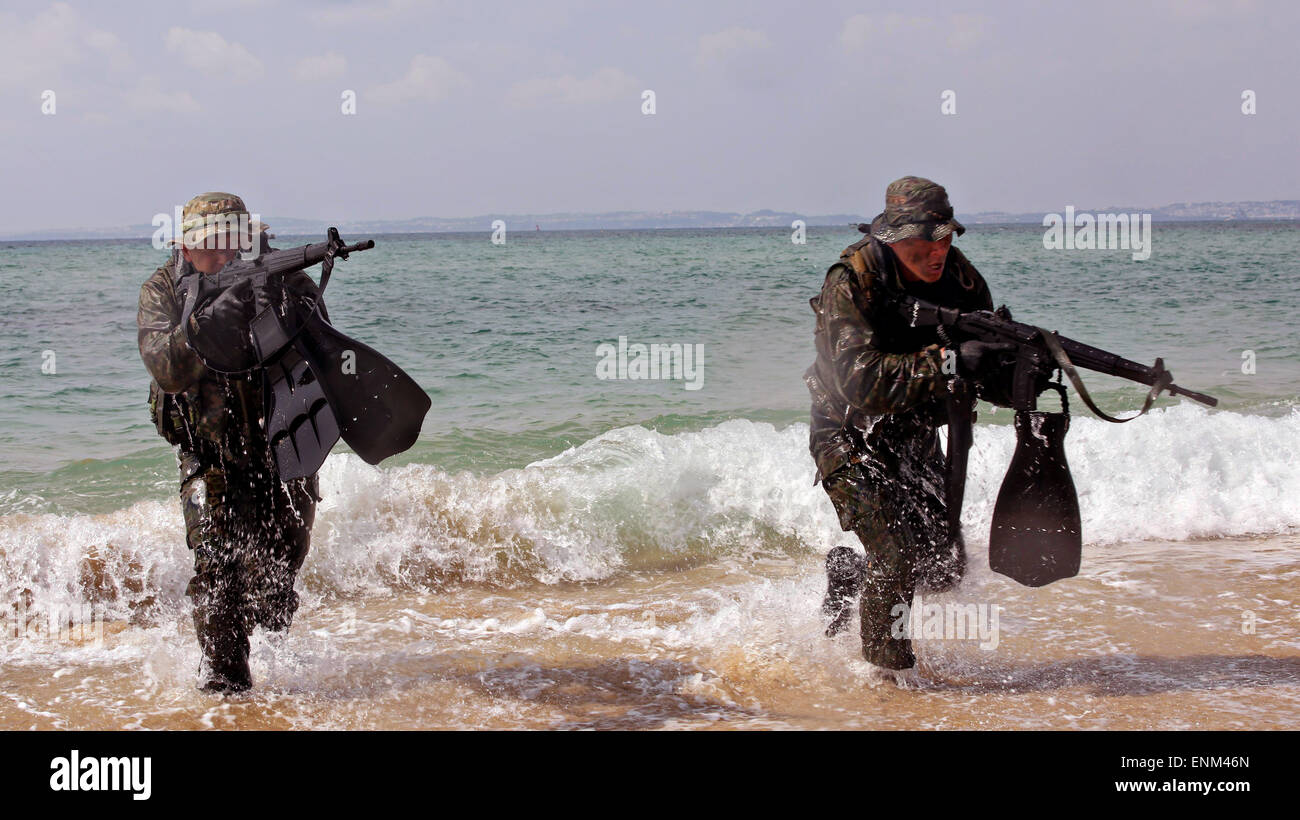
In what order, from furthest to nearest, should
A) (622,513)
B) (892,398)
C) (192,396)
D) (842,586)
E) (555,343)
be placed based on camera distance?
(555,343) < (622,513) < (842,586) < (192,396) < (892,398)

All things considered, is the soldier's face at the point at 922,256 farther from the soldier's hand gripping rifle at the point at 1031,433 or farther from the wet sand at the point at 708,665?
the wet sand at the point at 708,665

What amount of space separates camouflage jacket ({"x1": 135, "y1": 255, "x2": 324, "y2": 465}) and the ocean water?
2.98 ft

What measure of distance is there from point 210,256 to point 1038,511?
297 cm

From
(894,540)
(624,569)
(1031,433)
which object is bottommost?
(624,569)

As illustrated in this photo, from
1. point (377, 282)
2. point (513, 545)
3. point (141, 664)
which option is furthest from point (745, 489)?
point (377, 282)

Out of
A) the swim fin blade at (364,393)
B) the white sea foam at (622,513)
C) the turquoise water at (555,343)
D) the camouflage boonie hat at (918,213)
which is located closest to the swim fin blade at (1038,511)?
the camouflage boonie hat at (918,213)

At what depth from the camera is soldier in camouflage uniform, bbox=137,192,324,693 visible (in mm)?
3623

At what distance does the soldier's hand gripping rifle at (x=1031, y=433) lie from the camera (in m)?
3.50

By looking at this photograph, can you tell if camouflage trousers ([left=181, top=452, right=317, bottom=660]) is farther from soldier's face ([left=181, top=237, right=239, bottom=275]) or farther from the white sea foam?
the white sea foam

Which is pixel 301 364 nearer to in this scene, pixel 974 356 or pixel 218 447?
pixel 218 447

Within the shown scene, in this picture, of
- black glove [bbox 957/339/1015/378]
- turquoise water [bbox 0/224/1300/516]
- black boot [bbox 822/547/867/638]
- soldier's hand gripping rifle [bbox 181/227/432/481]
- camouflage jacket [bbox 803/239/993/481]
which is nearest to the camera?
black glove [bbox 957/339/1015/378]

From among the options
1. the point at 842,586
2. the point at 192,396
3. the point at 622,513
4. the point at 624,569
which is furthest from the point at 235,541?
the point at 622,513

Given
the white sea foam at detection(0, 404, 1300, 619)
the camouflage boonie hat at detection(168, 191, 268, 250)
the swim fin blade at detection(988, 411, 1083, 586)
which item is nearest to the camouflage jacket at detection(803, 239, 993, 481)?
the swim fin blade at detection(988, 411, 1083, 586)

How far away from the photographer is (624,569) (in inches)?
246
